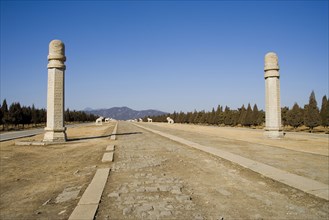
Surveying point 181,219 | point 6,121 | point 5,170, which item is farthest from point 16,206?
point 6,121

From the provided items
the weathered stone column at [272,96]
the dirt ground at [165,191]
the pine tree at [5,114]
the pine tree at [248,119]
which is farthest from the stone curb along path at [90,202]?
the pine tree at [248,119]

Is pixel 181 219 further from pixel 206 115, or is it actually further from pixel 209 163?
pixel 206 115

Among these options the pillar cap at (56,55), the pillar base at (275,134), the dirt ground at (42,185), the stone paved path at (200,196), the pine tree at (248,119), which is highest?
the pillar cap at (56,55)

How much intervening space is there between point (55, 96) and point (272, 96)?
654 inches

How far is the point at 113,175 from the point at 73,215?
3299mm

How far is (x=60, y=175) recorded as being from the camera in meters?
8.88

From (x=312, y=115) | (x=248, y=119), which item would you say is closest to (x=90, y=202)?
(x=312, y=115)

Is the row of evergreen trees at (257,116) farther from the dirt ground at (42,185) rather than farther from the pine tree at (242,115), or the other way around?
the dirt ground at (42,185)

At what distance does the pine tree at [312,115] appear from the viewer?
39.3m

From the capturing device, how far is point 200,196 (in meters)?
5.95

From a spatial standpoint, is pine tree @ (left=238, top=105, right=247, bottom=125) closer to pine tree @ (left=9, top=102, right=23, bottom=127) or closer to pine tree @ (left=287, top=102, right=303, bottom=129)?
pine tree @ (left=287, top=102, right=303, bottom=129)

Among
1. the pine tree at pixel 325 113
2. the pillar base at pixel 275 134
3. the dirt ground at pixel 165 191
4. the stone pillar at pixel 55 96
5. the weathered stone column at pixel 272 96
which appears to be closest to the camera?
the dirt ground at pixel 165 191

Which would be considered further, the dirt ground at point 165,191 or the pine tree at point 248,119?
the pine tree at point 248,119

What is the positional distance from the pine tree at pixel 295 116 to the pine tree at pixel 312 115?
67.2 inches
